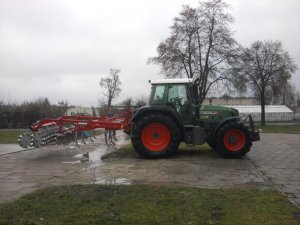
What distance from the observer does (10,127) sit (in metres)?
43.5

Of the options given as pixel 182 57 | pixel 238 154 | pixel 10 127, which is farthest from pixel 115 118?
pixel 10 127

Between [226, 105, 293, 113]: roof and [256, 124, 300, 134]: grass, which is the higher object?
[226, 105, 293, 113]: roof

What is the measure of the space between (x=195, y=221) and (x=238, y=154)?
26.3 feet

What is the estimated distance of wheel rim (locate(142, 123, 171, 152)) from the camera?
550 inches

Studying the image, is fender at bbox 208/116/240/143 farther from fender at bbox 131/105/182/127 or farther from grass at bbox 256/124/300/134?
grass at bbox 256/124/300/134

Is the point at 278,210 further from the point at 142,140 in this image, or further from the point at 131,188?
the point at 142,140

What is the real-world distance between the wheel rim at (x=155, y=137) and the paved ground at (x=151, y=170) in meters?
0.63

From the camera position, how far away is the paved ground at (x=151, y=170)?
926 cm

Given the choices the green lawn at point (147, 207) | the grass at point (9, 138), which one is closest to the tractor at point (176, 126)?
the green lawn at point (147, 207)

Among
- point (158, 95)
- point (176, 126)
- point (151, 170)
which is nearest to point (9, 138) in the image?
point (158, 95)

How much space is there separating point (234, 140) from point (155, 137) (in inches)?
103

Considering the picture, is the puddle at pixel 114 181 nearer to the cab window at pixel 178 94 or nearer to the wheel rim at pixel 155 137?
the wheel rim at pixel 155 137

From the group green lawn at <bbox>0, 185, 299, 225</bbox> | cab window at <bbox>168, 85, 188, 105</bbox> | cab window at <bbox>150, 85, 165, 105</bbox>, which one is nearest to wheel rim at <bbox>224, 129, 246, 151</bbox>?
cab window at <bbox>168, 85, 188, 105</bbox>

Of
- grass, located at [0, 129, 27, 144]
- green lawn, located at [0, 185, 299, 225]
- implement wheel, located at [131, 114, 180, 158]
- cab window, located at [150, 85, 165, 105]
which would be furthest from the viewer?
grass, located at [0, 129, 27, 144]
